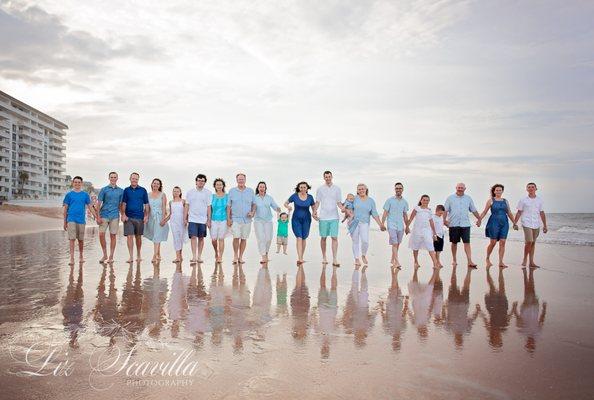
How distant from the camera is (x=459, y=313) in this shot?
576 cm

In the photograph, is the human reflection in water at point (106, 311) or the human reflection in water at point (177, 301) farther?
the human reflection in water at point (177, 301)

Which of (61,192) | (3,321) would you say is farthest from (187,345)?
(61,192)

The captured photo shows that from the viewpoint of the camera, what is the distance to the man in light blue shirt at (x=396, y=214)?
11.0m

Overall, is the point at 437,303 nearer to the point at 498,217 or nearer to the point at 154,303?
the point at 154,303

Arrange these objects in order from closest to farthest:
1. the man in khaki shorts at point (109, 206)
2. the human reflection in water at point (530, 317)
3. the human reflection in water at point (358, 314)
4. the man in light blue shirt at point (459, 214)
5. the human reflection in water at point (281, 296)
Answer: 1. the human reflection in water at point (530, 317)
2. the human reflection in water at point (358, 314)
3. the human reflection in water at point (281, 296)
4. the man in khaki shorts at point (109, 206)
5. the man in light blue shirt at point (459, 214)

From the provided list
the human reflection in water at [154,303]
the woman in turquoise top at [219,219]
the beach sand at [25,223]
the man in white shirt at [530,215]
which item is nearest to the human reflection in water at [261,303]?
the human reflection in water at [154,303]

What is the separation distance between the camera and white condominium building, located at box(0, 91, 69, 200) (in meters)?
82.1

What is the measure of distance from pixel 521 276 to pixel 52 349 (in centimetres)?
890

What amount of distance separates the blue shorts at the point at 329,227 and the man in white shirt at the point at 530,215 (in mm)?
4741

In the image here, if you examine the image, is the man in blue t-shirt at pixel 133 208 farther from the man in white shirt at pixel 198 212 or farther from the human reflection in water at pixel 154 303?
the human reflection in water at pixel 154 303

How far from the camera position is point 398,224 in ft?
36.1

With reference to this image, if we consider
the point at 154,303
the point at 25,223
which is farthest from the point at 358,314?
the point at 25,223

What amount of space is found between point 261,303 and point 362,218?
215 inches

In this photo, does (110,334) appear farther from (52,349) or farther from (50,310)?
(50,310)
